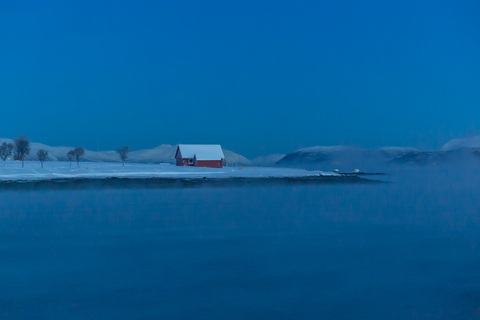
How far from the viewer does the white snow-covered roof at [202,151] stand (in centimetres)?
7094

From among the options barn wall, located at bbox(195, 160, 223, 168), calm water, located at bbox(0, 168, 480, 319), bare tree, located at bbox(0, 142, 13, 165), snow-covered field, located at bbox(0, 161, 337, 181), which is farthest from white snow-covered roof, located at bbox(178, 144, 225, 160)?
calm water, located at bbox(0, 168, 480, 319)

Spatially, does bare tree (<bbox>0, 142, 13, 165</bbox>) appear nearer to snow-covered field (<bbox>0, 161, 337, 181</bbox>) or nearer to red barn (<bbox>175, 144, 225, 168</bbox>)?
snow-covered field (<bbox>0, 161, 337, 181</bbox>)

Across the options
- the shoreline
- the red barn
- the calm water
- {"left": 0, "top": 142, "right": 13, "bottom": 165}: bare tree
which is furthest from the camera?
{"left": 0, "top": 142, "right": 13, "bottom": 165}: bare tree

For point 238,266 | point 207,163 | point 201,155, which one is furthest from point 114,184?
point 201,155

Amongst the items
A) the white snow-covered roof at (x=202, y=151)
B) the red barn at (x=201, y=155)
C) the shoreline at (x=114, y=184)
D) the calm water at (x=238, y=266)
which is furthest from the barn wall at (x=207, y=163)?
the calm water at (x=238, y=266)

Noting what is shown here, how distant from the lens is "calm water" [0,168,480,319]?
21.0 feet

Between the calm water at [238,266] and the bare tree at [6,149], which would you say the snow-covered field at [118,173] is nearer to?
the calm water at [238,266]

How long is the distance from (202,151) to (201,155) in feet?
4.22

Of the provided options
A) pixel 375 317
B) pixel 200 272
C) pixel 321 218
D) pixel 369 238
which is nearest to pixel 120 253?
pixel 200 272

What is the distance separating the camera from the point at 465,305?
654 centimetres

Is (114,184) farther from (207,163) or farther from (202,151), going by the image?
(202,151)

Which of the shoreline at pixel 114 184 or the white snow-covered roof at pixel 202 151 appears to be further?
the white snow-covered roof at pixel 202 151

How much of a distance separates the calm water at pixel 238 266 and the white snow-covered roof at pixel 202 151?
5345 centimetres

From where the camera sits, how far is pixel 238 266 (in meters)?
9.02
